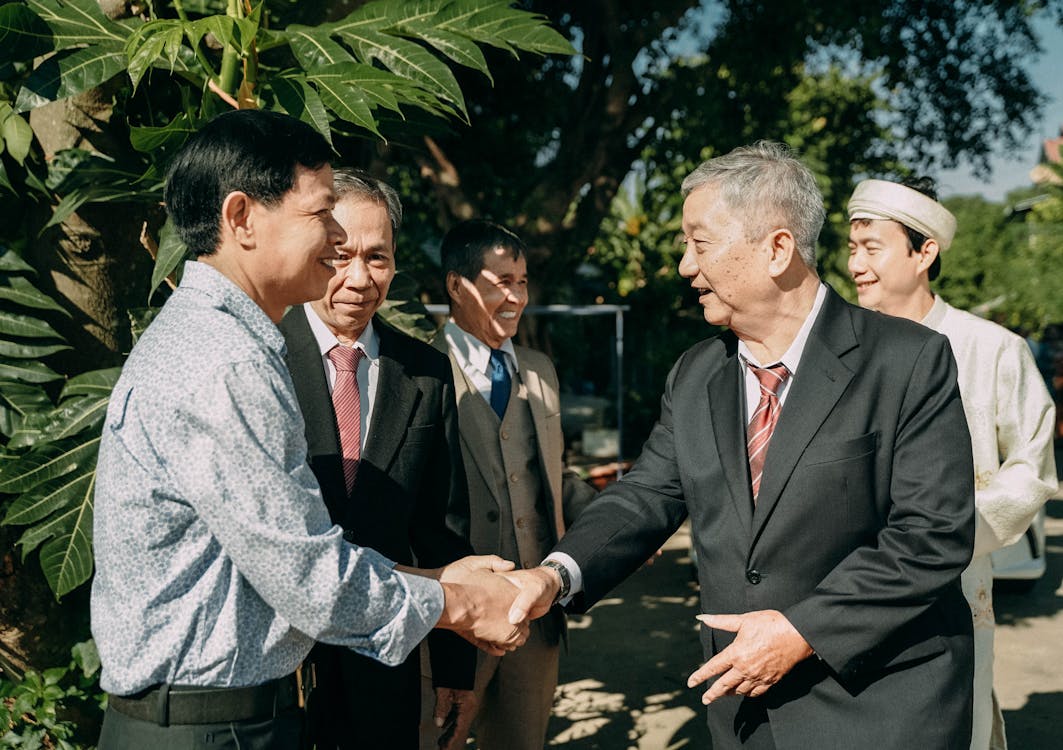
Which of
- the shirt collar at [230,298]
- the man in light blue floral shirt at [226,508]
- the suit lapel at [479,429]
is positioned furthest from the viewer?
the suit lapel at [479,429]

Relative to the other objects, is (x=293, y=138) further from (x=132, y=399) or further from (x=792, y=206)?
(x=792, y=206)

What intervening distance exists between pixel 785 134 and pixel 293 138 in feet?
27.0

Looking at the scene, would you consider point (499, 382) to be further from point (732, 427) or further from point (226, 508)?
point (226, 508)

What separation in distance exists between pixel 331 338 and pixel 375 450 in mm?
388

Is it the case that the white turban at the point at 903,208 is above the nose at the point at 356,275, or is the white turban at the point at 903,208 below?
above

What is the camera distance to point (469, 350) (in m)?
3.46

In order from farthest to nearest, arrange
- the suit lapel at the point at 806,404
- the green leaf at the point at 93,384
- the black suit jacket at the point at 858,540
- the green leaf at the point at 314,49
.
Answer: the green leaf at the point at 93,384 < the green leaf at the point at 314,49 < the suit lapel at the point at 806,404 < the black suit jacket at the point at 858,540

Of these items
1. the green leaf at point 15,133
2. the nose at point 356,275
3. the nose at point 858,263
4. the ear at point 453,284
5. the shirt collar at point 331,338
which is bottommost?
the shirt collar at point 331,338

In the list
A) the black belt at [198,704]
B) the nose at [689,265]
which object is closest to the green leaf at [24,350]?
the black belt at [198,704]

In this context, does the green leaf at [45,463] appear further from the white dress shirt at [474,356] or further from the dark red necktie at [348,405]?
the white dress shirt at [474,356]

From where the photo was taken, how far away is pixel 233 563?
1800 millimetres

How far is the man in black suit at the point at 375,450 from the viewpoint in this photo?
254cm

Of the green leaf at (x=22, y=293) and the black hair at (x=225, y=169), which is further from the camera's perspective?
the green leaf at (x=22, y=293)

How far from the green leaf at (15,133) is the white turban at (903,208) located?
268 cm
